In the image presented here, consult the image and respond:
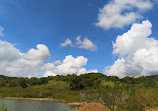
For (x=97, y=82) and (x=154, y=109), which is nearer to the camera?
(x=154, y=109)

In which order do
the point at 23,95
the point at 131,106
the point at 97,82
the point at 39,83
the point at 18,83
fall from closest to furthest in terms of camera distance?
the point at 131,106
the point at 23,95
the point at 97,82
the point at 18,83
the point at 39,83

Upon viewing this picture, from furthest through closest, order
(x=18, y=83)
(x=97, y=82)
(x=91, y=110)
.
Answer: (x=18, y=83)
(x=97, y=82)
(x=91, y=110)

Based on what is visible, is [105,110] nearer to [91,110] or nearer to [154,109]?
[91,110]

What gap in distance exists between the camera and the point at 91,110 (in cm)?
1182

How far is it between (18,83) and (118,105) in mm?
75174

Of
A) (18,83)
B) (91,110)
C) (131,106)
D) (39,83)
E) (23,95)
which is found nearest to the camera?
(91,110)

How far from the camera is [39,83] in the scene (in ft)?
291

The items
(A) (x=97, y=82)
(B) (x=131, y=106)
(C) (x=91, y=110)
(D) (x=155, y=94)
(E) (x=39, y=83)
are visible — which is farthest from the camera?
(E) (x=39, y=83)

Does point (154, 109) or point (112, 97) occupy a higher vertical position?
point (112, 97)

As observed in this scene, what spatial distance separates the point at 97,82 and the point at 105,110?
5866 centimetres

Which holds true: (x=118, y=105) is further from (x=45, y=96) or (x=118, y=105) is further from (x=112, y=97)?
(x=45, y=96)

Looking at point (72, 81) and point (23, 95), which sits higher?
point (72, 81)

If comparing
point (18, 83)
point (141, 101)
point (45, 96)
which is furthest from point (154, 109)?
point (18, 83)

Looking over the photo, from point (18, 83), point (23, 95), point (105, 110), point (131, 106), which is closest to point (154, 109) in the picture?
point (131, 106)
